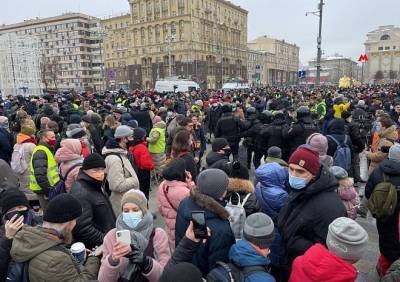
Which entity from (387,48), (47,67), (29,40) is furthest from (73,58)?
(387,48)

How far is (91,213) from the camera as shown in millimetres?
3137

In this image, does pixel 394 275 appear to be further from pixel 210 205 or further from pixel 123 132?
pixel 123 132

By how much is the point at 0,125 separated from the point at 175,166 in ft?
16.0

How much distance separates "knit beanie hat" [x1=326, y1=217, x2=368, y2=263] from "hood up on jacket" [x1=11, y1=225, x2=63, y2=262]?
1.78m

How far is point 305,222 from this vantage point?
8.68 feet

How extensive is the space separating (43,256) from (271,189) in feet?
7.12

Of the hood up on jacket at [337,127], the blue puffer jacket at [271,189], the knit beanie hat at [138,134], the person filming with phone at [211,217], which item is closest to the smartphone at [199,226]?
the person filming with phone at [211,217]

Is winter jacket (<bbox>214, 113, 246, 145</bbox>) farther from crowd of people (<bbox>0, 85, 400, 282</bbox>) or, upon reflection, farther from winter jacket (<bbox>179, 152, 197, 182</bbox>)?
winter jacket (<bbox>179, 152, 197, 182</bbox>)

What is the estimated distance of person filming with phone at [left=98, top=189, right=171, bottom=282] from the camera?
2072mm

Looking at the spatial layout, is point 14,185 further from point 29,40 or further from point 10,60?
point 29,40

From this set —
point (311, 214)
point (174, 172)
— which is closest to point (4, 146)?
point (174, 172)

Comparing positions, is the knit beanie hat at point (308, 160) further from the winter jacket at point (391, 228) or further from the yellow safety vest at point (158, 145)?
the yellow safety vest at point (158, 145)

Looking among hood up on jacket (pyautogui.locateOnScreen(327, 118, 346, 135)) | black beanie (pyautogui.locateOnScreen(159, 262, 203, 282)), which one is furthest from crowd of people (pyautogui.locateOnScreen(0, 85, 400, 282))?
hood up on jacket (pyautogui.locateOnScreen(327, 118, 346, 135))

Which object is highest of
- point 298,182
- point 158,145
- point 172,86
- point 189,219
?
point 172,86
